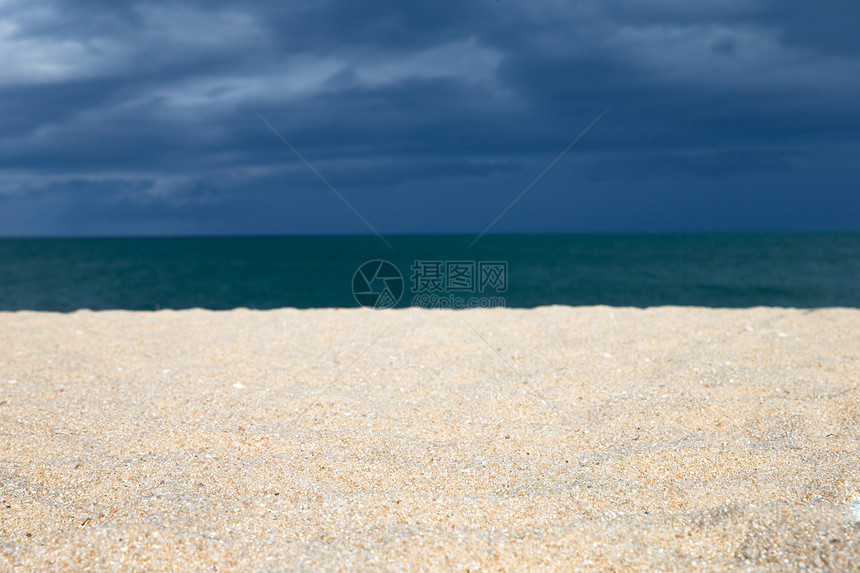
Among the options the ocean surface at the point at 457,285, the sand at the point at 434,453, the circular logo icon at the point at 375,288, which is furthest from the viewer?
the circular logo icon at the point at 375,288

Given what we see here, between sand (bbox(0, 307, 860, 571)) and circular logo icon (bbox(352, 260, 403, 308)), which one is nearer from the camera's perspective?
sand (bbox(0, 307, 860, 571))

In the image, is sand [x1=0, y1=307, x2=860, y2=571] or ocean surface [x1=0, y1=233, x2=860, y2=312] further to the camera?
ocean surface [x1=0, y1=233, x2=860, y2=312]

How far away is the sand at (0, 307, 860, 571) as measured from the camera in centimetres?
279

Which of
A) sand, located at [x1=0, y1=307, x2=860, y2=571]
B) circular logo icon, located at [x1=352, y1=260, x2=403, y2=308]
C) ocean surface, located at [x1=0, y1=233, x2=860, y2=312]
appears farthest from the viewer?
circular logo icon, located at [x1=352, y1=260, x2=403, y2=308]

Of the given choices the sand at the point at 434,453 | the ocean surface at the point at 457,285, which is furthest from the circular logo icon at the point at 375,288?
the sand at the point at 434,453

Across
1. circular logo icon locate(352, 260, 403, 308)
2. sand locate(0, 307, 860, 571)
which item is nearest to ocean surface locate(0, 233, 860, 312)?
circular logo icon locate(352, 260, 403, 308)

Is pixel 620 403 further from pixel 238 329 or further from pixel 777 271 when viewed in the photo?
pixel 777 271

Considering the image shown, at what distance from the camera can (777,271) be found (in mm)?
40969

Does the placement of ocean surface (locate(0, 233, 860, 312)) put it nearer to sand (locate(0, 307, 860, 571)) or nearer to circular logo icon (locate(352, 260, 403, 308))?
circular logo icon (locate(352, 260, 403, 308))

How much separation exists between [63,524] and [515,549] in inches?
94.3

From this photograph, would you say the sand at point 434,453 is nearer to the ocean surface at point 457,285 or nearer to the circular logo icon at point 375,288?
the ocean surface at point 457,285

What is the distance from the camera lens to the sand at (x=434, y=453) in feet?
9.14

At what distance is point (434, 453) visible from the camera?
3.99 m

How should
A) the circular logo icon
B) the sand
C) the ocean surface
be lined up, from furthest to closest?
1. the circular logo icon
2. the ocean surface
3. the sand
